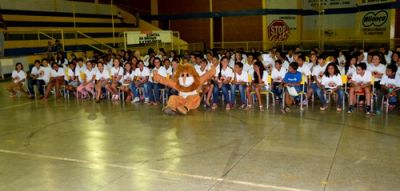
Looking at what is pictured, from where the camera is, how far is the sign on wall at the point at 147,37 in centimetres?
1680

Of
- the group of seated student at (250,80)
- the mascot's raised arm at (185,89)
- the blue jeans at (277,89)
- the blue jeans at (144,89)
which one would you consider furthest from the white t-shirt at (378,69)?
the blue jeans at (144,89)

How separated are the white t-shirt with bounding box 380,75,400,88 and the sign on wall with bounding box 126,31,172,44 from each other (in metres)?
10.2

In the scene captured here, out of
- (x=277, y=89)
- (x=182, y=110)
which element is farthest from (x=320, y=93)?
(x=182, y=110)

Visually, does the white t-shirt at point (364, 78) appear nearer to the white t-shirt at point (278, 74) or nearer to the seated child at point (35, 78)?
the white t-shirt at point (278, 74)

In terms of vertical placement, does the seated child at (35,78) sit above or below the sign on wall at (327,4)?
below

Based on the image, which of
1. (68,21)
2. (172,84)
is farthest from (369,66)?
(68,21)

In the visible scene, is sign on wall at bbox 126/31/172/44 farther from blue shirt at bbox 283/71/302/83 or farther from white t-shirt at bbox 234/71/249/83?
blue shirt at bbox 283/71/302/83

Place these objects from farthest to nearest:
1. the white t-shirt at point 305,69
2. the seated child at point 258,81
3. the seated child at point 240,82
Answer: the white t-shirt at point 305,69
the seated child at point 240,82
the seated child at point 258,81

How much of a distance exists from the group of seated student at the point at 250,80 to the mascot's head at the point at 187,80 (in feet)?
2.45

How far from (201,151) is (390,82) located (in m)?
5.11

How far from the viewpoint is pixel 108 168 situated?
582cm

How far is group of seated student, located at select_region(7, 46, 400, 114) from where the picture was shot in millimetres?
9430

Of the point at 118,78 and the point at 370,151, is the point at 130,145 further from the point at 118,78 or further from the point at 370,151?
the point at 118,78

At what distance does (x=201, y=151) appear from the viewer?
6.53 meters
